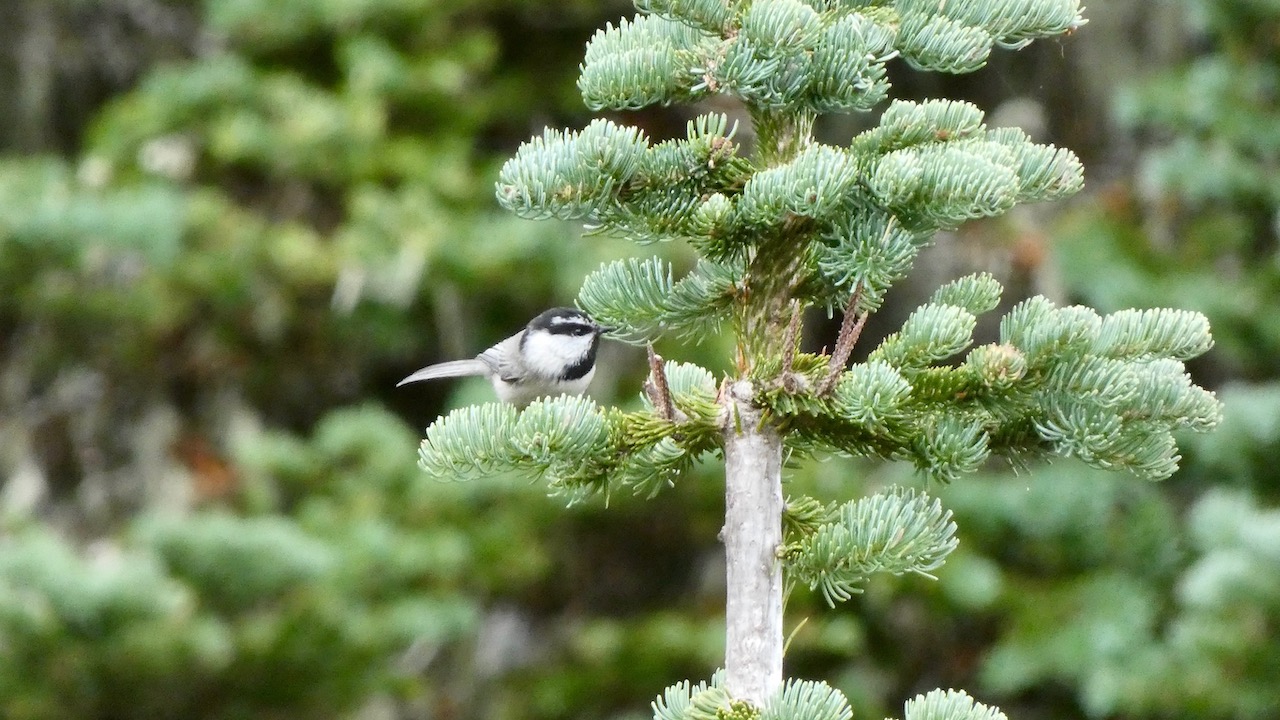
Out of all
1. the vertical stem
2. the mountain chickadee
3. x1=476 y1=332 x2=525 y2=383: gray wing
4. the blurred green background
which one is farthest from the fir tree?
the blurred green background

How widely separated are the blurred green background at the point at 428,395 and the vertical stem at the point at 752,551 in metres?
3.44

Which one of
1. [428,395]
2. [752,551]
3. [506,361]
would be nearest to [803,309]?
[752,551]

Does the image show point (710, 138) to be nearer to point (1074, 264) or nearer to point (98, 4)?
point (1074, 264)

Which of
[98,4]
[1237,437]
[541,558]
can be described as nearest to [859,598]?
[541,558]

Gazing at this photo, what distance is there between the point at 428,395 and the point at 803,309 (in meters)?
6.33

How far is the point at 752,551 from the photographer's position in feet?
6.94

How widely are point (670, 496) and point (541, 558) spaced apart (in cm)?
72

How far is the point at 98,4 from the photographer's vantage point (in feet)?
27.0

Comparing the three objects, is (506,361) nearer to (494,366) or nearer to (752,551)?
(494,366)

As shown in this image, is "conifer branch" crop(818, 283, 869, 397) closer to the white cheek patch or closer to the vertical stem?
the vertical stem

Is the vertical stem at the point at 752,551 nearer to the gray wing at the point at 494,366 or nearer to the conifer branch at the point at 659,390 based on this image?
the conifer branch at the point at 659,390

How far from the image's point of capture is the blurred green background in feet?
18.5

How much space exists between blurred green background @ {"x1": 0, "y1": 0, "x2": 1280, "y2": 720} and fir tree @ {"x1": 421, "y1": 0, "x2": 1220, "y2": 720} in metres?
3.21

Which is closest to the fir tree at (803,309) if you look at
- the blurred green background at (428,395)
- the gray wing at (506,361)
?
the gray wing at (506,361)
